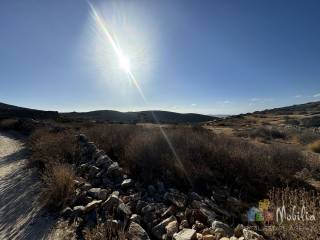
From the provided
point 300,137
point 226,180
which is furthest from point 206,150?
point 300,137

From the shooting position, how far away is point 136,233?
4012 millimetres

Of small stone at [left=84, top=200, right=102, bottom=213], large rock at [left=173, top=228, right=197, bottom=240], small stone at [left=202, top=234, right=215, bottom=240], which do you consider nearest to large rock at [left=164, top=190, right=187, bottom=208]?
large rock at [left=173, top=228, right=197, bottom=240]

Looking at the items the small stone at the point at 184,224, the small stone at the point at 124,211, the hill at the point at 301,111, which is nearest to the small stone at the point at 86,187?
the small stone at the point at 124,211

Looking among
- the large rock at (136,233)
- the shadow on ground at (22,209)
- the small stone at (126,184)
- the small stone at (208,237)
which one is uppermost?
the small stone at (126,184)

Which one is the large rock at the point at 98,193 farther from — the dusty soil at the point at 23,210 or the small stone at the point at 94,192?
the dusty soil at the point at 23,210

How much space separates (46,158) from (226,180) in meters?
6.70

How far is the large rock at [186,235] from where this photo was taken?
12.1ft

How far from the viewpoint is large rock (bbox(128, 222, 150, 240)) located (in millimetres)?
3918

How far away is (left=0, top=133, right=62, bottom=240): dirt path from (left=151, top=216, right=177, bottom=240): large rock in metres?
2.05

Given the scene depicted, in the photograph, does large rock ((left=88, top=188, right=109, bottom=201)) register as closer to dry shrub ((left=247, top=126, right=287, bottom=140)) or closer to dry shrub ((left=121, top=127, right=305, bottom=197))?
dry shrub ((left=121, top=127, right=305, bottom=197))

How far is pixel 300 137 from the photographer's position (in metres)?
19.1

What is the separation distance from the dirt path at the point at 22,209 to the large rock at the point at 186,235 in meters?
2.51

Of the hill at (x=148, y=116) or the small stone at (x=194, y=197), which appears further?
the hill at (x=148, y=116)

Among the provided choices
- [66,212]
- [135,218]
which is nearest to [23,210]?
[66,212]
